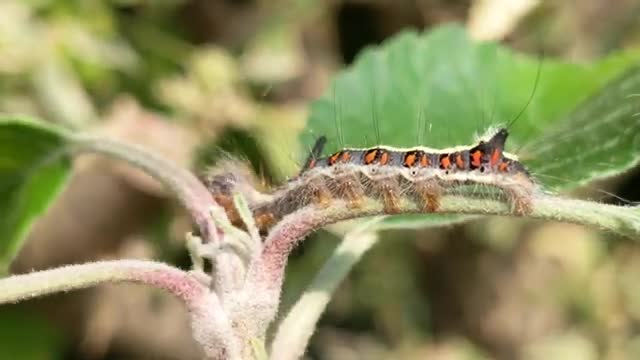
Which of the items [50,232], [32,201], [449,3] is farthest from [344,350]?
[32,201]

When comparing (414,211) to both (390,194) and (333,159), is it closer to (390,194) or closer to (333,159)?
(390,194)

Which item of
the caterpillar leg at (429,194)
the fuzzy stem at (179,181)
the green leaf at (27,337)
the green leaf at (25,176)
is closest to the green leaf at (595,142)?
the caterpillar leg at (429,194)

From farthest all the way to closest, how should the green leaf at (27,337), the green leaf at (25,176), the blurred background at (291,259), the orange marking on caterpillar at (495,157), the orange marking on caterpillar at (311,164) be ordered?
the blurred background at (291,259) < the green leaf at (27,337) < the green leaf at (25,176) < the orange marking on caterpillar at (311,164) < the orange marking on caterpillar at (495,157)

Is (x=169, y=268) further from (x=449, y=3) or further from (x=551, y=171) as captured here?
(x=449, y=3)

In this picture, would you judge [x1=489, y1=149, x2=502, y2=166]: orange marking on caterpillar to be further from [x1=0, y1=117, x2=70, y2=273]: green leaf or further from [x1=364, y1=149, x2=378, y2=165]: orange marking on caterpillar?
[x1=0, y1=117, x2=70, y2=273]: green leaf

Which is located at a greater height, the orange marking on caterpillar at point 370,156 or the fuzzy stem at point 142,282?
the orange marking on caterpillar at point 370,156

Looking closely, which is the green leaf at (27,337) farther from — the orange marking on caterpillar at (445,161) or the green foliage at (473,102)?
the orange marking on caterpillar at (445,161)
